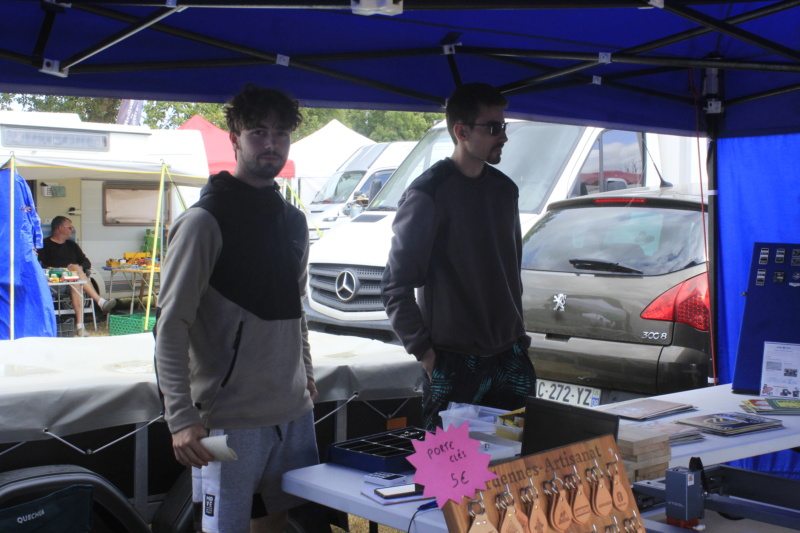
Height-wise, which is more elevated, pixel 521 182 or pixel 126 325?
pixel 521 182

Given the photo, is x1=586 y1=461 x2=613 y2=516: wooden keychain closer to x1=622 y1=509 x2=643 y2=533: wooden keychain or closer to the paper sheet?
x1=622 y1=509 x2=643 y2=533: wooden keychain

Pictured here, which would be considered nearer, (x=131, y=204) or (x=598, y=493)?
(x=598, y=493)

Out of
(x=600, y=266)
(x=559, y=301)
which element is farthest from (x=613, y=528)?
(x=600, y=266)

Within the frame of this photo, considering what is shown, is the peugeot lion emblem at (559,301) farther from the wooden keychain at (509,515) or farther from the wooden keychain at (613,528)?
the wooden keychain at (509,515)

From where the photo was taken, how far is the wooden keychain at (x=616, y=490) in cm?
181

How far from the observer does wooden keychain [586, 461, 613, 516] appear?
1760 mm

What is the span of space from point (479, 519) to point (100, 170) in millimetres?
10097

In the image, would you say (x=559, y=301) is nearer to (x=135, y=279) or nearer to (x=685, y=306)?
(x=685, y=306)

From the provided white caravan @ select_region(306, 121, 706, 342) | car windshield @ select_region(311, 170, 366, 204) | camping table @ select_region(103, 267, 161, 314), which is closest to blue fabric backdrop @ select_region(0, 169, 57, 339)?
camping table @ select_region(103, 267, 161, 314)

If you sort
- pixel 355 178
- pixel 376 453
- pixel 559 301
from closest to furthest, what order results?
1. pixel 376 453
2. pixel 559 301
3. pixel 355 178

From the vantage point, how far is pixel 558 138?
23.3 feet

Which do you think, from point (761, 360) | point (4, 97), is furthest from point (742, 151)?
point (4, 97)

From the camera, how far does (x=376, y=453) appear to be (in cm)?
226

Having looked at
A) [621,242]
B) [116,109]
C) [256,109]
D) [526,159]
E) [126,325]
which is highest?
[116,109]
